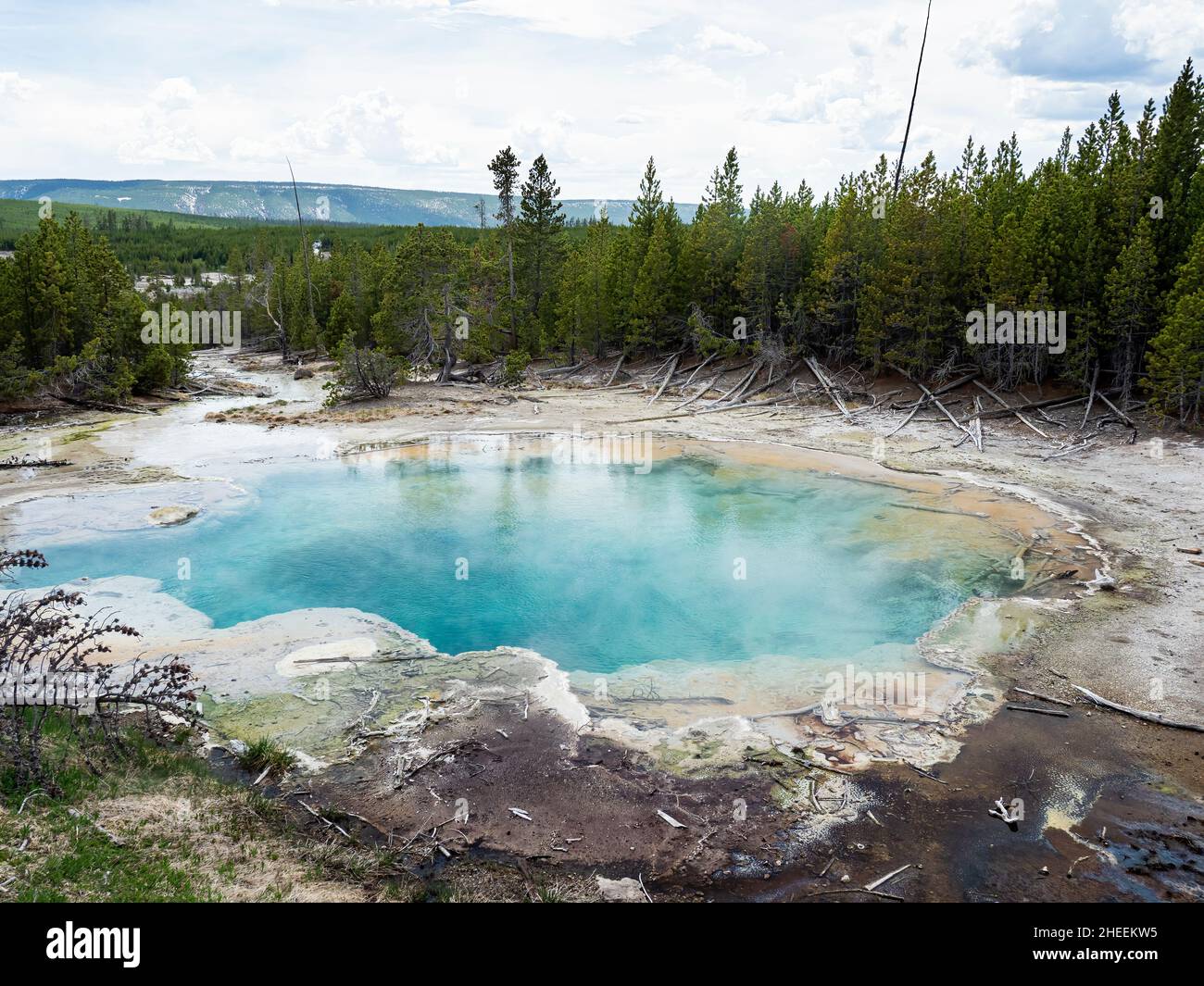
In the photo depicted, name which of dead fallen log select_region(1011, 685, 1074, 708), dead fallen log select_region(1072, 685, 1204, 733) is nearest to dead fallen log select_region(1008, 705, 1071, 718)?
dead fallen log select_region(1011, 685, 1074, 708)

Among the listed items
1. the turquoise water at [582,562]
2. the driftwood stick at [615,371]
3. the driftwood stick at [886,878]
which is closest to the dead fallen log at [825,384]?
the driftwood stick at [615,371]

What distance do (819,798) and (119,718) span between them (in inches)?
287

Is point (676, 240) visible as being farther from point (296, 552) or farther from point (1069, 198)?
point (296, 552)

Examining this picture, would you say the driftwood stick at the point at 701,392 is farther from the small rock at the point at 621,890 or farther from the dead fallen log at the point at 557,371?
the small rock at the point at 621,890

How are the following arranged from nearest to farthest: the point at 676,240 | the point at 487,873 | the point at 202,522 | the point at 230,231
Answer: the point at 487,873 < the point at 202,522 < the point at 676,240 < the point at 230,231

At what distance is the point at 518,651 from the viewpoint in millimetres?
10906

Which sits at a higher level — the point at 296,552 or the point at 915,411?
Result: the point at 915,411

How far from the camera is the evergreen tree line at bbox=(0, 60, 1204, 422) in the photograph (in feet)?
78.1

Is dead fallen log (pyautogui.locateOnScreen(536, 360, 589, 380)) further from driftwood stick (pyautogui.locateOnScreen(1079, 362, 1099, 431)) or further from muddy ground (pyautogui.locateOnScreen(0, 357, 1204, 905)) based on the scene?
muddy ground (pyautogui.locateOnScreen(0, 357, 1204, 905))

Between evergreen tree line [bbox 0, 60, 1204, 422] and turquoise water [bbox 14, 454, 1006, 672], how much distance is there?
11.4 m

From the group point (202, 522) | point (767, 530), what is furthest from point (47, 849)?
point (767, 530)

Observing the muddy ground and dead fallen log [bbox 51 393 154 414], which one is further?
dead fallen log [bbox 51 393 154 414]

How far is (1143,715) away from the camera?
8.91m
